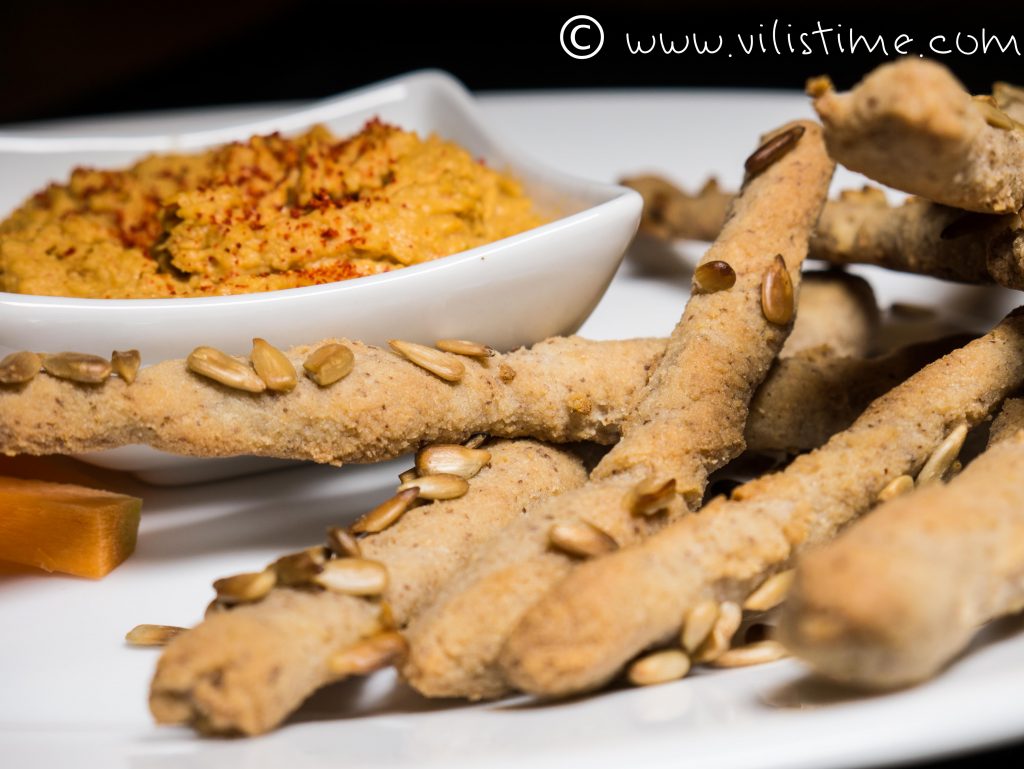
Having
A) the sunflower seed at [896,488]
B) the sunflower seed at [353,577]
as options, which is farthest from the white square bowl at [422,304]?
the sunflower seed at [896,488]

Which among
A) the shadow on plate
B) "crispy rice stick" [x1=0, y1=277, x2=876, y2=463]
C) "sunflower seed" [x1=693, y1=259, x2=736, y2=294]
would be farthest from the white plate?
"sunflower seed" [x1=693, y1=259, x2=736, y2=294]

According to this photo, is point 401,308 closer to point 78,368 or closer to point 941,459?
point 78,368

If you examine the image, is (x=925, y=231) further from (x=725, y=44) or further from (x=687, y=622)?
(x=725, y=44)

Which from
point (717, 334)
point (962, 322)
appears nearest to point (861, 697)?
point (717, 334)

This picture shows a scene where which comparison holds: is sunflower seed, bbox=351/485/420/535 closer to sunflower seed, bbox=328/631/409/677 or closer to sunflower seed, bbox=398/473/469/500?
sunflower seed, bbox=398/473/469/500

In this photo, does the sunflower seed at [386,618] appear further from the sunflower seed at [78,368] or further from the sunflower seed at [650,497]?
the sunflower seed at [78,368]

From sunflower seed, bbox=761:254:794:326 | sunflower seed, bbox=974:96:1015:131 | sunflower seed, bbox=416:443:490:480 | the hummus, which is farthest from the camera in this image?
the hummus
